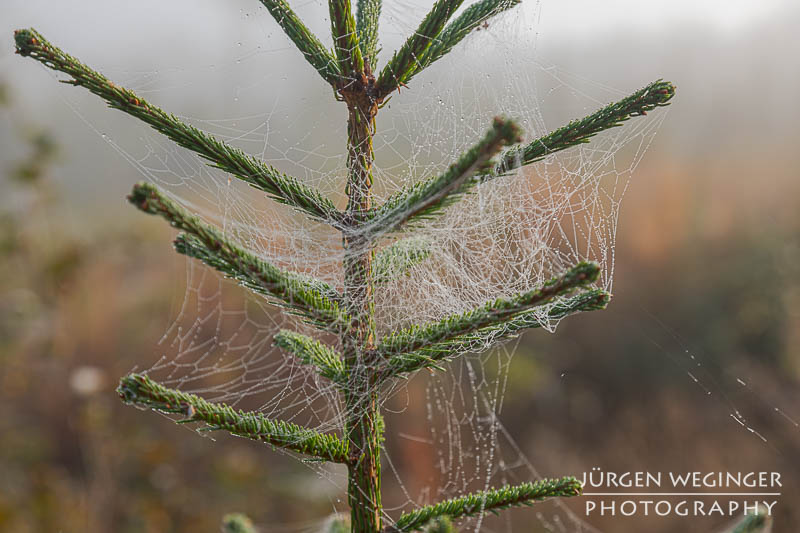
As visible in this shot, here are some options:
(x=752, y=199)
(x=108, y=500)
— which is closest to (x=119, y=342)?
(x=108, y=500)

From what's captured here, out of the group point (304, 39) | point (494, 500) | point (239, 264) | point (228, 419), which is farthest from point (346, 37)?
point (494, 500)

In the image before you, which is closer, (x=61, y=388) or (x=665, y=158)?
(x=61, y=388)

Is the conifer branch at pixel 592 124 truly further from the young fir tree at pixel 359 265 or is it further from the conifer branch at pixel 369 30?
the conifer branch at pixel 369 30

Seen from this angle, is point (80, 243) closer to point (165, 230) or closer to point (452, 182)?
point (165, 230)

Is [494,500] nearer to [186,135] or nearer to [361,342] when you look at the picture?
[361,342]

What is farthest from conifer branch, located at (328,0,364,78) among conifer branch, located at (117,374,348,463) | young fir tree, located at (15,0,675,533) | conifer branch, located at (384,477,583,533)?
conifer branch, located at (384,477,583,533)

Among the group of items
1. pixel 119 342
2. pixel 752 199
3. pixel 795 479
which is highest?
pixel 752 199
